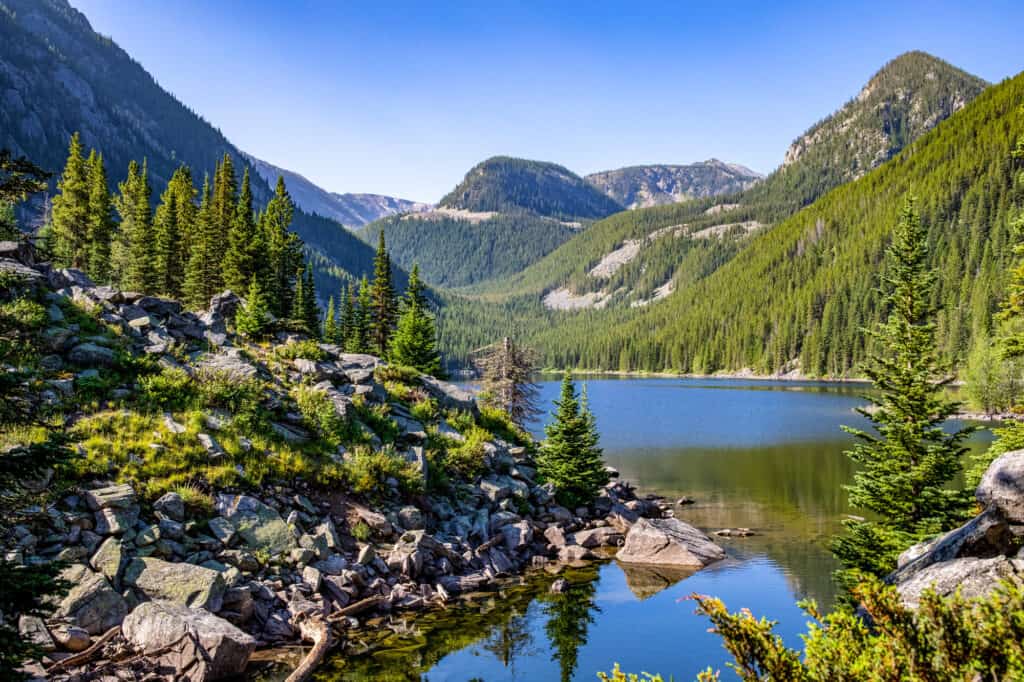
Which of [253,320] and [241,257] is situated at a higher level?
[241,257]

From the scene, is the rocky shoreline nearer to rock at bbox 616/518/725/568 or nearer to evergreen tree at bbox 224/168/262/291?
rock at bbox 616/518/725/568

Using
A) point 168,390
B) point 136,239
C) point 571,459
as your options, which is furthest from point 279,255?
point 571,459

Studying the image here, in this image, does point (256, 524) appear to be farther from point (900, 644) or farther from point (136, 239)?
point (136, 239)

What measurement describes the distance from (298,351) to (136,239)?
3654cm

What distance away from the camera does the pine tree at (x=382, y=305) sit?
5784 cm

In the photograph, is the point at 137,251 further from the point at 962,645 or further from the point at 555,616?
the point at 962,645

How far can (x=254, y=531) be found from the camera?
65.8ft

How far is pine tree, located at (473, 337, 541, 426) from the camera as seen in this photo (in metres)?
45.7

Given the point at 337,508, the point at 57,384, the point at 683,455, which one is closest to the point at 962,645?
the point at 337,508

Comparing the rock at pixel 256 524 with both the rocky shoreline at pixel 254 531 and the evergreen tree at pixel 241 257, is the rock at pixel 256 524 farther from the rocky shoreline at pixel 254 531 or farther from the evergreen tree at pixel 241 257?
the evergreen tree at pixel 241 257

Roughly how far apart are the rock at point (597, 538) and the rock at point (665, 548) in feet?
3.95

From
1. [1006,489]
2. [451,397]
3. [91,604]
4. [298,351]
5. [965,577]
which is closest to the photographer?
[965,577]

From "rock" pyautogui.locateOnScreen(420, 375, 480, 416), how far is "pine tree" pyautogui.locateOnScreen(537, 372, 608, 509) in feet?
16.8

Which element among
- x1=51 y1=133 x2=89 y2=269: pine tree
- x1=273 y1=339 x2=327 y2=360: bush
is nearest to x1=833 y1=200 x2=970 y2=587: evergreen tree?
x1=273 y1=339 x2=327 y2=360: bush
